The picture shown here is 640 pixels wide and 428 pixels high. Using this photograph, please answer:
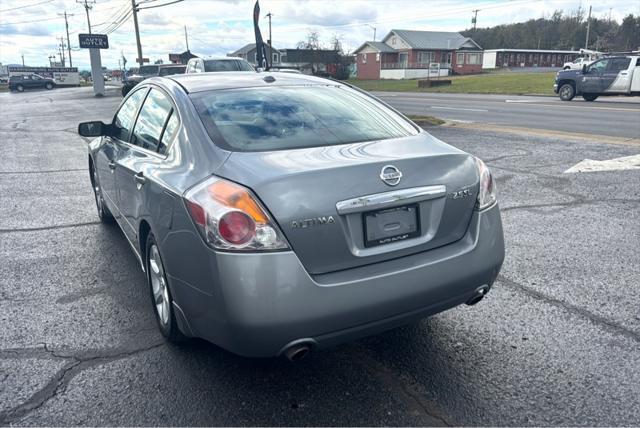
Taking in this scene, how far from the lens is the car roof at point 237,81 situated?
3.62 meters

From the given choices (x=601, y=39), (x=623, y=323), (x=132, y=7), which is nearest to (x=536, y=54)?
(x=601, y=39)

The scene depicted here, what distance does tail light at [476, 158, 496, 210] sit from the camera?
2994mm

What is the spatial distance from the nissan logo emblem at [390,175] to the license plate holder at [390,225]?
0.43 ft

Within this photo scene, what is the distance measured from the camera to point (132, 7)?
42125mm

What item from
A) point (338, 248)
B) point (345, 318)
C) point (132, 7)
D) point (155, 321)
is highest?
point (132, 7)

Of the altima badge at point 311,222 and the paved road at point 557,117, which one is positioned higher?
the altima badge at point 311,222

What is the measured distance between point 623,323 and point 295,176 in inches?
Result: 95.3

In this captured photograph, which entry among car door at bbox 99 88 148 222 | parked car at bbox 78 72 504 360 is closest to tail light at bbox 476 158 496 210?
Result: parked car at bbox 78 72 504 360

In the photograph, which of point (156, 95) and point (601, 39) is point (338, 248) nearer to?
point (156, 95)

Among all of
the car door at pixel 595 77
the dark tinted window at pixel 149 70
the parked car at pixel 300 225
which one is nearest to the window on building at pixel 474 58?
the dark tinted window at pixel 149 70

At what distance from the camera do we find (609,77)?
71.4 feet

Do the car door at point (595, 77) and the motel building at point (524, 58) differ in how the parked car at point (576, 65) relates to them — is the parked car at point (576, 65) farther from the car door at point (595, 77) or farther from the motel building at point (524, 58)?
the motel building at point (524, 58)

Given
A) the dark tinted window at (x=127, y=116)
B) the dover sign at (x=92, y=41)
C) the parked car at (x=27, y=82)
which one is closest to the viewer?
the dark tinted window at (x=127, y=116)

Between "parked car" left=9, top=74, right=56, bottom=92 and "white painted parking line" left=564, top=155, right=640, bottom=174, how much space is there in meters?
57.7
